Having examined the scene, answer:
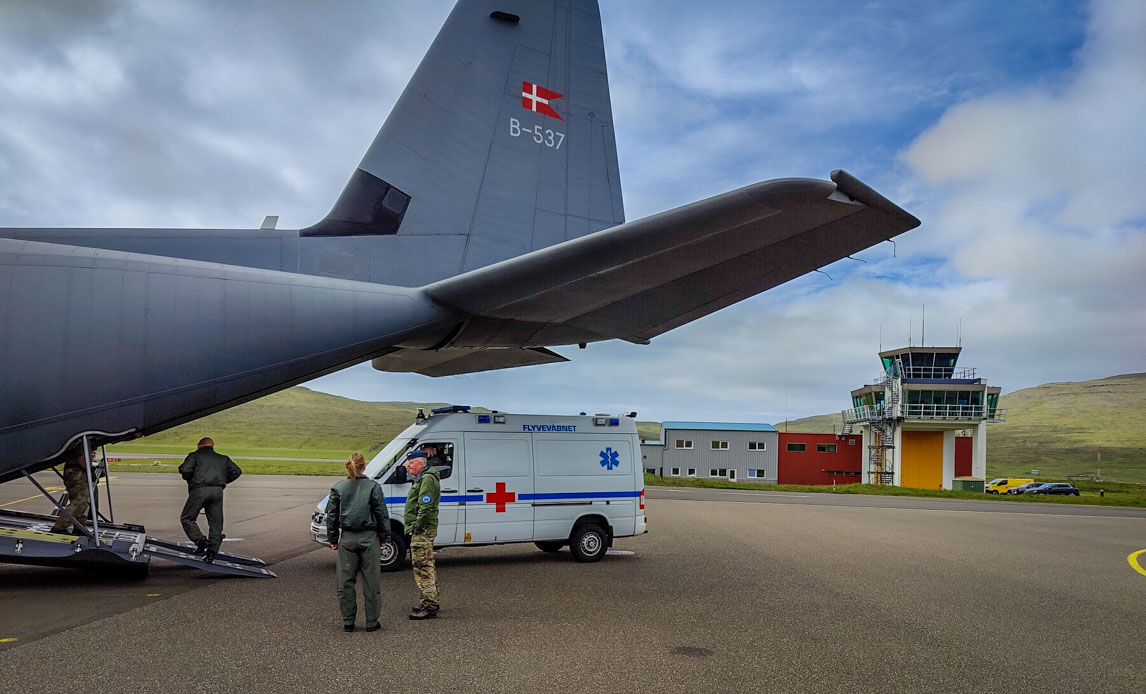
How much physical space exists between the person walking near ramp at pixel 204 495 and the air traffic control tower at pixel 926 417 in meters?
52.3

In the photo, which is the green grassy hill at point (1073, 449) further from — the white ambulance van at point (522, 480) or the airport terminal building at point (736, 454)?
the white ambulance van at point (522, 480)

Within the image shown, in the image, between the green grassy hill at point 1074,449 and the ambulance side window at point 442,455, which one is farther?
the green grassy hill at point 1074,449

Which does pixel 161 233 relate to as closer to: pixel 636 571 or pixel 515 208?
pixel 515 208

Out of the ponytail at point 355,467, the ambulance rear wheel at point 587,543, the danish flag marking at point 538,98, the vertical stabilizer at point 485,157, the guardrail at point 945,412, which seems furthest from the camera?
the guardrail at point 945,412

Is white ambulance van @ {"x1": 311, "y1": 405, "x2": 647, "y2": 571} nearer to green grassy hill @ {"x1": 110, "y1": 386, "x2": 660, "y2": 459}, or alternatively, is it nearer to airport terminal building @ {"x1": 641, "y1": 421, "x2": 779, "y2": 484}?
airport terminal building @ {"x1": 641, "y1": 421, "x2": 779, "y2": 484}

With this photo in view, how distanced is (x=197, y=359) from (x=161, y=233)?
169 cm

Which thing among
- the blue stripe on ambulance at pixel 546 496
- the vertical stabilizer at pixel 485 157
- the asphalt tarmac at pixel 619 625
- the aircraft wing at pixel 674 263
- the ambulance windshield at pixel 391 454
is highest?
the vertical stabilizer at pixel 485 157

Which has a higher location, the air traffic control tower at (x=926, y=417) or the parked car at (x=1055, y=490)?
the air traffic control tower at (x=926, y=417)

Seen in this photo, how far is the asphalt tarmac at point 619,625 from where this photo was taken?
561 cm

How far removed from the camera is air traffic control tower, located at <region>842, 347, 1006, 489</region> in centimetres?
5303

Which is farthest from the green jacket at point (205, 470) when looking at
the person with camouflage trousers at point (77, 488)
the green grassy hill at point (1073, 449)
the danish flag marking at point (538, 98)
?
the green grassy hill at point (1073, 449)

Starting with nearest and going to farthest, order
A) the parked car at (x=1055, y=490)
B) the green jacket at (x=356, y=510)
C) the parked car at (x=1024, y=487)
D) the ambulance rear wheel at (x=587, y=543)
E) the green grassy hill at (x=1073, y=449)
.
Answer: the green jacket at (x=356, y=510), the ambulance rear wheel at (x=587, y=543), the parked car at (x=1055, y=490), the parked car at (x=1024, y=487), the green grassy hill at (x=1073, y=449)

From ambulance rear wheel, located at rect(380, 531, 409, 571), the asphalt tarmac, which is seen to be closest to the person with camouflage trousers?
the asphalt tarmac

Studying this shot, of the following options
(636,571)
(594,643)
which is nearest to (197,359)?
(594,643)
